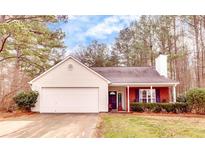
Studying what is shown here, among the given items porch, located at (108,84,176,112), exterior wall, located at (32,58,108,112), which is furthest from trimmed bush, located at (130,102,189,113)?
exterior wall, located at (32,58,108,112)

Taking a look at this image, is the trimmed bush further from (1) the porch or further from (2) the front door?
(2) the front door

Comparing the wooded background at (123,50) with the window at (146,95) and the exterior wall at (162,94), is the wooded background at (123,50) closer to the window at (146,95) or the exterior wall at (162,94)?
the exterior wall at (162,94)

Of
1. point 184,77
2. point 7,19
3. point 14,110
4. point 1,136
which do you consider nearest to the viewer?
point 1,136

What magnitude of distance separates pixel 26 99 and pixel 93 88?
3539 mm

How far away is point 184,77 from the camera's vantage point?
19719mm

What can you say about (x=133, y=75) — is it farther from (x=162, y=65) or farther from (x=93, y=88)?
(x=93, y=88)

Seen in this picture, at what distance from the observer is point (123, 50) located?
895 inches

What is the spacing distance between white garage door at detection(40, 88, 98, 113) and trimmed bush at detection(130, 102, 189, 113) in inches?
84.5

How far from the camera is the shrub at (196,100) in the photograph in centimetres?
1412

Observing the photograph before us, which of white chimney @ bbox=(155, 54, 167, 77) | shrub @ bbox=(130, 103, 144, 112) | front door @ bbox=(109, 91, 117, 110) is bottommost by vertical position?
shrub @ bbox=(130, 103, 144, 112)

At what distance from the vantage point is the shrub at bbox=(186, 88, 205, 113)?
556 inches
